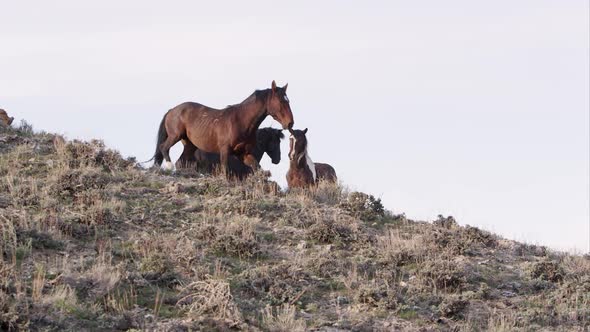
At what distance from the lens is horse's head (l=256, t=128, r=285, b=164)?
2191 centimetres

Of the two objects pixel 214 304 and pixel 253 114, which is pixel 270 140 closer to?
pixel 253 114

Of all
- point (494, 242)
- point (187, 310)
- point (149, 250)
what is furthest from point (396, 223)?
point (187, 310)

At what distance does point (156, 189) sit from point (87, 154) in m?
1.67

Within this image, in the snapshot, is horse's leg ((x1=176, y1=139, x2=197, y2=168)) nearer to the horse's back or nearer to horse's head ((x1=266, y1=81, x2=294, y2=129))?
horse's head ((x1=266, y1=81, x2=294, y2=129))

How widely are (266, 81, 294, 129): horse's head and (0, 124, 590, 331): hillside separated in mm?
2655

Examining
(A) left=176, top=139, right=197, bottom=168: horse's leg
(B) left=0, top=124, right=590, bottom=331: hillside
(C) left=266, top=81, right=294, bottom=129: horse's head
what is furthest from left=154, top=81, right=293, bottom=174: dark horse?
(B) left=0, top=124, right=590, bottom=331: hillside

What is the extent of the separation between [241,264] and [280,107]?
22.2 feet

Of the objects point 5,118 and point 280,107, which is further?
point 5,118

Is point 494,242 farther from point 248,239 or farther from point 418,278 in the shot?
point 248,239

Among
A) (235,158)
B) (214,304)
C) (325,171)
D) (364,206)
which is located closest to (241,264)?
(214,304)

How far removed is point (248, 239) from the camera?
1238cm

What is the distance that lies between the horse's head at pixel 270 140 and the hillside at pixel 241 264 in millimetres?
6114

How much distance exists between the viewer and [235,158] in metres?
19.1

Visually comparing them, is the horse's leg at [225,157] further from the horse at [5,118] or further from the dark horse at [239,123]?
the horse at [5,118]
